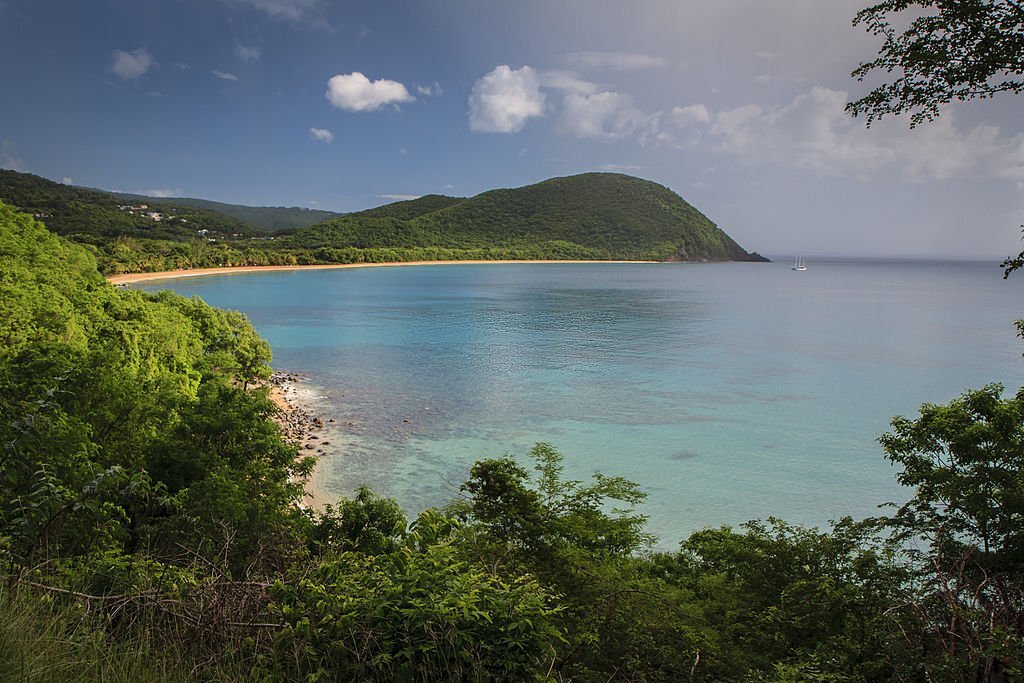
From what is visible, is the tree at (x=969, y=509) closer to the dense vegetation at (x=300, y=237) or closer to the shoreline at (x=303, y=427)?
the shoreline at (x=303, y=427)

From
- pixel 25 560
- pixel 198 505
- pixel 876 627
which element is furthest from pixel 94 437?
pixel 876 627

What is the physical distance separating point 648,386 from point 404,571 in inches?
1186

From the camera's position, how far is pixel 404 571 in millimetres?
4078

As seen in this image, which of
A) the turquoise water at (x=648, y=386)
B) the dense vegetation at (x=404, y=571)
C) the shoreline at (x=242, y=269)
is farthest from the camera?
the shoreline at (x=242, y=269)

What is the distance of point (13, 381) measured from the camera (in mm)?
8672

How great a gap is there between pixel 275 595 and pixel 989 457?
991 cm

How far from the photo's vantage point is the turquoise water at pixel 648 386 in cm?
1997

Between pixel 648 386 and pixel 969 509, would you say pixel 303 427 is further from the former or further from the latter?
pixel 969 509

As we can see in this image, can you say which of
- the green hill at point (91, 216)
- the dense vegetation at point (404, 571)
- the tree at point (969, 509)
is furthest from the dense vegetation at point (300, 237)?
the tree at point (969, 509)

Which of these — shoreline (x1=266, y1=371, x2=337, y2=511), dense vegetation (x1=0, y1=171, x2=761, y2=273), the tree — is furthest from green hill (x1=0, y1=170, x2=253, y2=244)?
the tree

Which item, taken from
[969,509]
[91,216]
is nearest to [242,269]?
[91,216]

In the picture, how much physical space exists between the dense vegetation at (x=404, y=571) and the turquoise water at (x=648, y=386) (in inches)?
284

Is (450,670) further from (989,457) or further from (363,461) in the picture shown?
(363,461)

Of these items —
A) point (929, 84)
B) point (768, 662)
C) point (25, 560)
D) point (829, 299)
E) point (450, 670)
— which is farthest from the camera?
point (829, 299)
